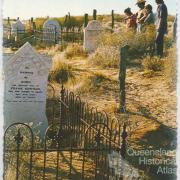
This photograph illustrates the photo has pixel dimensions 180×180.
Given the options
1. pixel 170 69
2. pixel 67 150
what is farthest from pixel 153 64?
pixel 67 150

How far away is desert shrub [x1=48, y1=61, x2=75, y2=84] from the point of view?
17.7 feet

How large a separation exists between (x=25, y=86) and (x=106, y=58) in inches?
68.2

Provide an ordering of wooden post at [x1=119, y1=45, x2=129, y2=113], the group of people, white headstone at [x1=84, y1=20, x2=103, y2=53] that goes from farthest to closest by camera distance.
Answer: white headstone at [x1=84, y1=20, x2=103, y2=53] < the group of people < wooden post at [x1=119, y1=45, x2=129, y2=113]

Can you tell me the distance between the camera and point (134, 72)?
18.0 feet

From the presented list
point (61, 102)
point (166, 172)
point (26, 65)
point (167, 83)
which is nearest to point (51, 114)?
point (61, 102)

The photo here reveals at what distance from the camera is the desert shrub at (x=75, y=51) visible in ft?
19.7

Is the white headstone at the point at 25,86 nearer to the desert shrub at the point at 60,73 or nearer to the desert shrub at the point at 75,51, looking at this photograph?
the desert shrub at the point at 60,73

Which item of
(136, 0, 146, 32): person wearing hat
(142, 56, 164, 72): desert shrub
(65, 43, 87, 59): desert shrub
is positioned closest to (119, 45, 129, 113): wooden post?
(136, 0, 146, 32): person wearing hat

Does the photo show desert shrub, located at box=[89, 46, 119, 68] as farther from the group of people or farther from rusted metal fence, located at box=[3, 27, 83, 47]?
rusted metal fence, located at box=[3, 27, 83, 47]

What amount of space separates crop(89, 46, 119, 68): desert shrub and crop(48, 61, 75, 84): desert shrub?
1.56ft

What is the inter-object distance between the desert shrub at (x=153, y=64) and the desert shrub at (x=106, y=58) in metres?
0.35

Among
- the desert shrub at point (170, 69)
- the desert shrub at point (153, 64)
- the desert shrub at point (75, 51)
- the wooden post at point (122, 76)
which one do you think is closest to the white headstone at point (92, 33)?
the desert shrub at point (75, 51)

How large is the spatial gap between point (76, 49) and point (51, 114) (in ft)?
6.27

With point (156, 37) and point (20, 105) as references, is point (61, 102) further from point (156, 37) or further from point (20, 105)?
point (156, 37)
